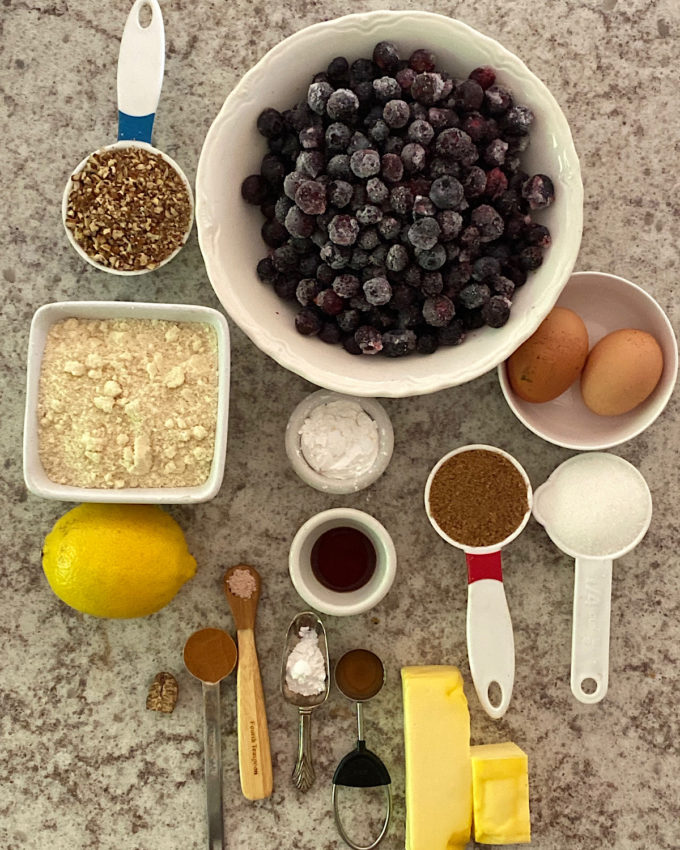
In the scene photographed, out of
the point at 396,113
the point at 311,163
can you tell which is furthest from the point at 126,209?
the point at 396,113

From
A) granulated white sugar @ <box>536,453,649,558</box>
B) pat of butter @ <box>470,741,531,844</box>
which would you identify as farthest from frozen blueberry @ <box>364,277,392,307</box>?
pat of butter @ <box>470,741,531,844</box>

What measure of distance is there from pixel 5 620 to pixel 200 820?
43 cm

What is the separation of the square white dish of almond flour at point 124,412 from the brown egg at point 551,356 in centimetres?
41

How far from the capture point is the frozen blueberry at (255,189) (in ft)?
3.14

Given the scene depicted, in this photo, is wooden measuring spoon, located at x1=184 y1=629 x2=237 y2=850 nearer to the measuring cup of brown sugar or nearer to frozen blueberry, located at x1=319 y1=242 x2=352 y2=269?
the measuring cup of brown sugar

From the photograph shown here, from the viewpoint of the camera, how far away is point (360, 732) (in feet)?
3.62

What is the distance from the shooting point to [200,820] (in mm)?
1128

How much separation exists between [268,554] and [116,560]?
0.24 meters

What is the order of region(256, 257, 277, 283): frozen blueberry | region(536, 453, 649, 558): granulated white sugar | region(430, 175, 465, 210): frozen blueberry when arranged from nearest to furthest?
region(430, 175, 465, 210): frozen blueberry < region(256, 257, 277, 283): frozen blueberry < region(536, 453, 649, 558): granulated white sugar

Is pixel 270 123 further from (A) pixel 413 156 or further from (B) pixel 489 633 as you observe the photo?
(B) pixel 489 633

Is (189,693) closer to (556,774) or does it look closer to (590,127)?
(556,774)

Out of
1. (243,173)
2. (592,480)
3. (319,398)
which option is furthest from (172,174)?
(592,480)

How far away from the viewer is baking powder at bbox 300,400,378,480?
106cm

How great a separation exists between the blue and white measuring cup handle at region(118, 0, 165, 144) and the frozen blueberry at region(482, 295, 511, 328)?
55 centimetres
